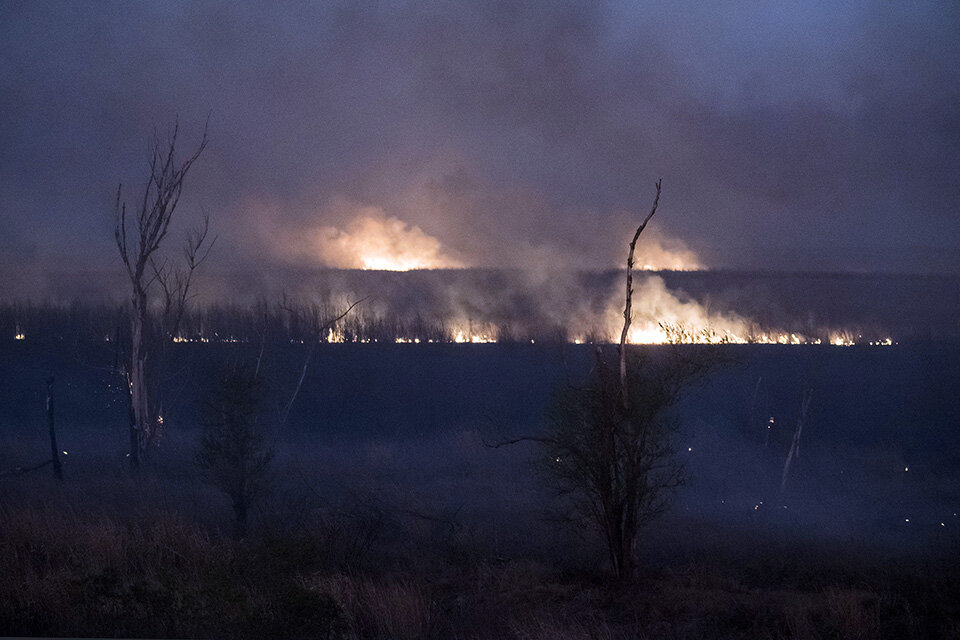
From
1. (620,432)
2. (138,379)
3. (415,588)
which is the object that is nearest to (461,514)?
(415,588)

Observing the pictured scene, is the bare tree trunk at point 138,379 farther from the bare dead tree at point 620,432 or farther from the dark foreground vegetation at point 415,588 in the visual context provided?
the bare dead tree at point 620,432

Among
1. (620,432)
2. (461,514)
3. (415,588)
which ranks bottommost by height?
(461,514)

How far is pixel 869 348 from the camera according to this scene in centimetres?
2123

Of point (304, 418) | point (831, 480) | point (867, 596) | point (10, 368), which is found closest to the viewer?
point (867, 596)

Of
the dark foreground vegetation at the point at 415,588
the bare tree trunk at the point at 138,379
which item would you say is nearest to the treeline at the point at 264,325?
the bare tree trunk at the point at 138,379

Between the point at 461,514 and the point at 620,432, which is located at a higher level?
the point at 620,432

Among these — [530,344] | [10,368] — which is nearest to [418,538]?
[530,344]

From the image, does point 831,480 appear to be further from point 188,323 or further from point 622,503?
point 188,323

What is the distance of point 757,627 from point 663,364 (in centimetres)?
225

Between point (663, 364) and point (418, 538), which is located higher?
point (663, 364)

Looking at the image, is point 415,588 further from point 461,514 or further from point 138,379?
point 138,379

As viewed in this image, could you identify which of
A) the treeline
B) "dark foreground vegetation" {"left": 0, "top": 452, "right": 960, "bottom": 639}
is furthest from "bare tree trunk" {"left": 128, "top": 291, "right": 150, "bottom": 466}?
"dark foreground vegetation" {"left": 0, "top": 452, "right": 960, "bottom": 639}

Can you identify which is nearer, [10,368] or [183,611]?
[183,611]

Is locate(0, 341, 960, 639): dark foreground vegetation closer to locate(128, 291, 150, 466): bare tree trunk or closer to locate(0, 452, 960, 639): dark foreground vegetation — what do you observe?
locate(0, 452, 960, 639): dark foreground vegetation
